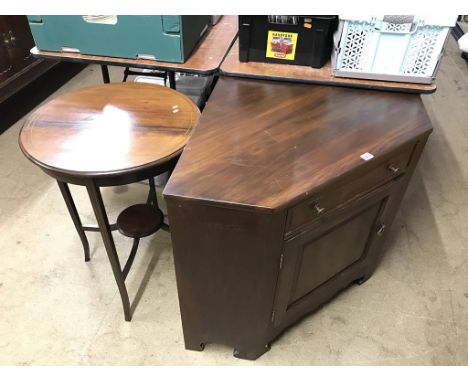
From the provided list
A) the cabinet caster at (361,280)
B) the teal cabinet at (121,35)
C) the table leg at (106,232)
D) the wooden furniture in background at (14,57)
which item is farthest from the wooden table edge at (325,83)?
the wooden furniture in background at (14,57)

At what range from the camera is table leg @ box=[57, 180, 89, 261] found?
1.40 metres

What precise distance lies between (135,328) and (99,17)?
1.13m

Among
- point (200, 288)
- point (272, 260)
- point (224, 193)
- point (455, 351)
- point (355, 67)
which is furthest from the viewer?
point (455, 351)

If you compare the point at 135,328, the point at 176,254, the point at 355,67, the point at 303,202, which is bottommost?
the point at 135,328

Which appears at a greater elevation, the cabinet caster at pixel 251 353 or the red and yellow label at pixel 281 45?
the red and yellow label at pixel 281 45

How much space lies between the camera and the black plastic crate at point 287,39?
1.25 meters

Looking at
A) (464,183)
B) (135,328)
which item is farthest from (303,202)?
(464,183)

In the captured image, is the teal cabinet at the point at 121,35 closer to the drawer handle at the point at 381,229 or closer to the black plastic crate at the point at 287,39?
the black plastic crate at the point at 287,39

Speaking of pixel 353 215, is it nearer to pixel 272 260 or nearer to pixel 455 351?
pixel 272 260

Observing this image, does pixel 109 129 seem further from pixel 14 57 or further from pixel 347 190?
pixel 14 57

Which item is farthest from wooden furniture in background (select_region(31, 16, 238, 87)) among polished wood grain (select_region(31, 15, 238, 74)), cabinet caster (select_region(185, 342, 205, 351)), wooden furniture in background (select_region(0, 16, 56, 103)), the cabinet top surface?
wooden furniture in background (select_region(0, 16, 56, 103))

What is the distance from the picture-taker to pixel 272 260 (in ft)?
3.34

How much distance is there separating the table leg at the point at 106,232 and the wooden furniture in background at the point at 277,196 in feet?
0.88

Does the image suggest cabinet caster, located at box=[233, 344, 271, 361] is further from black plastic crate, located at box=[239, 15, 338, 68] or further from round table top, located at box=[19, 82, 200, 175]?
black plastic crate, located at box=[239, 15, 338, 68]
